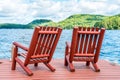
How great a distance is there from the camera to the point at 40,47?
18.8 feet

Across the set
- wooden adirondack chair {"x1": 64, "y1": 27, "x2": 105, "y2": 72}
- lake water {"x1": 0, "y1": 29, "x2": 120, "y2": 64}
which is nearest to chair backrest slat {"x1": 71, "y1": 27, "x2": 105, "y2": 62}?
wooden adirondack chair {"x1": 64, "y1": 27, "x2": 105, "y2": 72}

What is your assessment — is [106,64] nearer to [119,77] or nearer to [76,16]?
[119,77]

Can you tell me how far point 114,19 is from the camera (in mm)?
22469

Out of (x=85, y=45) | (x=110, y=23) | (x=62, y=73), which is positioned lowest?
(x=110, y=23)

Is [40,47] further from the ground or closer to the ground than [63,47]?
further from the ground

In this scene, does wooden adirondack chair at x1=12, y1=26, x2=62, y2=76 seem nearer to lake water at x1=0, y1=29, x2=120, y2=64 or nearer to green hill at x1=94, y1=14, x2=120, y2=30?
lake water at x1=0, y1=29, x2=120, y2=64

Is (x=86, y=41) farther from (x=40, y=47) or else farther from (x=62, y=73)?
(x=40, y=47)

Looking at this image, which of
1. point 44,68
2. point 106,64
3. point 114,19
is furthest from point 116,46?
point 44,68

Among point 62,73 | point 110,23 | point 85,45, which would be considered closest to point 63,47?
point 110,23

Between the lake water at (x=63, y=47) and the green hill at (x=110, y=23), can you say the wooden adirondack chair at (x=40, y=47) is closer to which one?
the lake water at (x=63, y=47)

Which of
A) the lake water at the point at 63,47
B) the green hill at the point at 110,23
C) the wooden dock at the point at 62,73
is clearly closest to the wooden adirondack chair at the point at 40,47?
the wooden dock at the point at 62,73

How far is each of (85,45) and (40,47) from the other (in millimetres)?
874

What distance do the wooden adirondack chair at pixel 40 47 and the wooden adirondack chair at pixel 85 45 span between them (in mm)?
343

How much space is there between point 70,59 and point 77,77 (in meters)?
0.74
